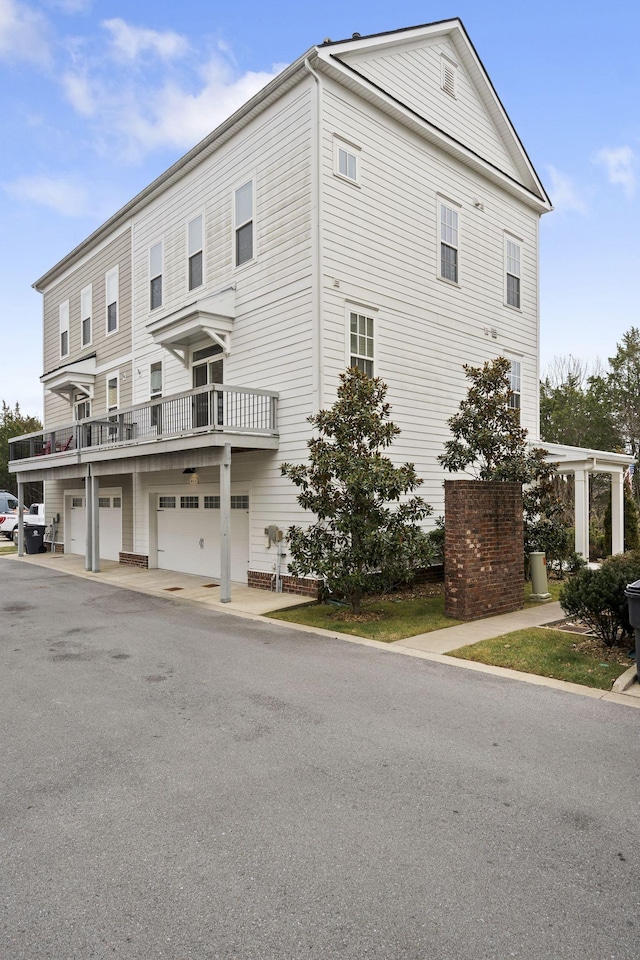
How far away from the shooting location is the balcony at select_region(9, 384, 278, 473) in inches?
455

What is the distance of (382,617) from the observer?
9.99m

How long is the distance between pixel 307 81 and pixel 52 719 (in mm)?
12153

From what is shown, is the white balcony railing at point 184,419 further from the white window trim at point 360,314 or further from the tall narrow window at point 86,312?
the tall narrow window at point 86,312

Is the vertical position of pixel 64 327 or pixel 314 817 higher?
pixel 64 327

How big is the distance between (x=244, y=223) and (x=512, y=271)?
7934mm

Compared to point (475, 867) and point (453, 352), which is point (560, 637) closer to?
point (475, 867)

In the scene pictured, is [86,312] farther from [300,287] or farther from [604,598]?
[604,598]

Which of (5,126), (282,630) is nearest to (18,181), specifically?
(5,126)

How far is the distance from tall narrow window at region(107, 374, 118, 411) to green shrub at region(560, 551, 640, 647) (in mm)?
15253

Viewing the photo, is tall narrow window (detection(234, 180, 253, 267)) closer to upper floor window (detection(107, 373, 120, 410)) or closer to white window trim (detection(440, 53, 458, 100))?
white window trim (detection(440, 53, 458, 100))

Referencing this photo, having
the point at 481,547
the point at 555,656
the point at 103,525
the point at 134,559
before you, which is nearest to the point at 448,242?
the point at 481,547

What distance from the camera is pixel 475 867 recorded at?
10.2 ft

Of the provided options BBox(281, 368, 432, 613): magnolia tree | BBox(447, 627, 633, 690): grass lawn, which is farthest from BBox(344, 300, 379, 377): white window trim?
BBox(447, 627, 633, 690): grass lawn

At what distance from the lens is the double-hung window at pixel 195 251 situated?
1509 centimetres
